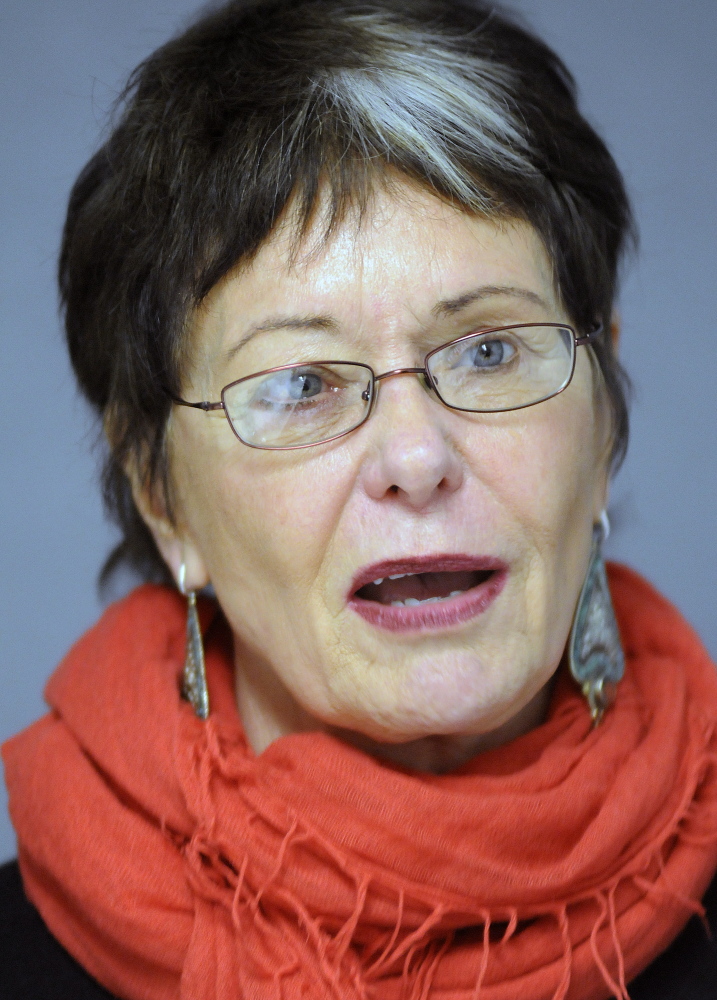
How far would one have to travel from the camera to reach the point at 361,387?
5.12 feet

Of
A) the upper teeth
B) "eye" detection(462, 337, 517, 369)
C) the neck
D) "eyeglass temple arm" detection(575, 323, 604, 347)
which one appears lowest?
the neck

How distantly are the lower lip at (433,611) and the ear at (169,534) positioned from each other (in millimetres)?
370

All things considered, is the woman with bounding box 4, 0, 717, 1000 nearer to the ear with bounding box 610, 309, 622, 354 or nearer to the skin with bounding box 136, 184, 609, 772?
the skin with bounding box 136, 184, 609, 772

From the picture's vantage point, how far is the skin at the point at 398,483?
4.96ft

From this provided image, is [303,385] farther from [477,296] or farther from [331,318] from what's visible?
[477,296]

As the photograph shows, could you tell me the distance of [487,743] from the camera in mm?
1765

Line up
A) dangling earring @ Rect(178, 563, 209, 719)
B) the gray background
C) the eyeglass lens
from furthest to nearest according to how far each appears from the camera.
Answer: the gray background, dangling earring @ Rect(178, 563, 209, 719), the eyeglass lens

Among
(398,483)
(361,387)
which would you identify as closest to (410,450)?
(398,483)

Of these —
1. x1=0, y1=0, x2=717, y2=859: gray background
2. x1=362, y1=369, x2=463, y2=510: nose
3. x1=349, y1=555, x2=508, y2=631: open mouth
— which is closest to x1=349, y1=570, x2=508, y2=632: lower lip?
x1=349, y1=555, x2=508, y2=631: open mouth

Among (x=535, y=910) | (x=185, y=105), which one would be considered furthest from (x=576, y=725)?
(x=185, y=105)

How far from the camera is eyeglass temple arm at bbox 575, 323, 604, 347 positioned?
5.59ft

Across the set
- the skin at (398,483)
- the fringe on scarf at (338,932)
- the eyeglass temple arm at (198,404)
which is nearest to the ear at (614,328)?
the skin at (398,483)

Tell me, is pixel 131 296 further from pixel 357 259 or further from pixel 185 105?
pixel 357 259

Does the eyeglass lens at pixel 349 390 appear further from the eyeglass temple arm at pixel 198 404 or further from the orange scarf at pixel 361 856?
the orange scarf at pixel 361 856
